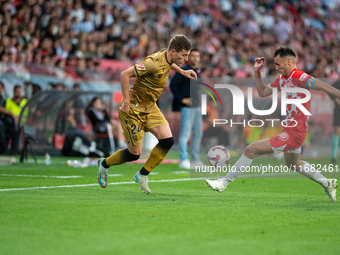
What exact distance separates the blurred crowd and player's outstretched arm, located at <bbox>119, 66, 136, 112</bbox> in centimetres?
752

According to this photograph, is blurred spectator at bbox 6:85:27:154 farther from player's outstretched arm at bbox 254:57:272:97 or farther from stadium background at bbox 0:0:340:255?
player's outstretched arm at bbox 254:57:272:97

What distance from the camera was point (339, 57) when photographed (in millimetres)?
28719

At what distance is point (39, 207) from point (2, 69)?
840 cm

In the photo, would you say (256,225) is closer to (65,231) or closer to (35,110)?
(65,231)

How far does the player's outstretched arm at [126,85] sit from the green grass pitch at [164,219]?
3.65 feet

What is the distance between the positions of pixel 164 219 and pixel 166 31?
56.8 feet

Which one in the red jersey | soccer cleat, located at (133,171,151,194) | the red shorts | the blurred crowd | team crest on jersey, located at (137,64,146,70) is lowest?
soccer cleat, located at (133,171,151,194)

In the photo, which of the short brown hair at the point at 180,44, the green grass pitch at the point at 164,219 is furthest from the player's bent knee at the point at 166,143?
the short brown hair at the point at 180,44

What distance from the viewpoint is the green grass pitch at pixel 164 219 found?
13.0ft

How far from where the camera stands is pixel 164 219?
199 inches

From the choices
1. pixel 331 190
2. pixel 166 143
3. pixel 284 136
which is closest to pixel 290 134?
pixel 284 136

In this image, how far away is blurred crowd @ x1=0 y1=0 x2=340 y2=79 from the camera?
50.4ft

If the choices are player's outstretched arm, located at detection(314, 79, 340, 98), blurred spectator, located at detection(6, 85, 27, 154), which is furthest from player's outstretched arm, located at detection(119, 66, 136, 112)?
blurred spectator, located at detection(6, 85, 27, 154)

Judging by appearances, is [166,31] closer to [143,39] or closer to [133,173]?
[143,39]
